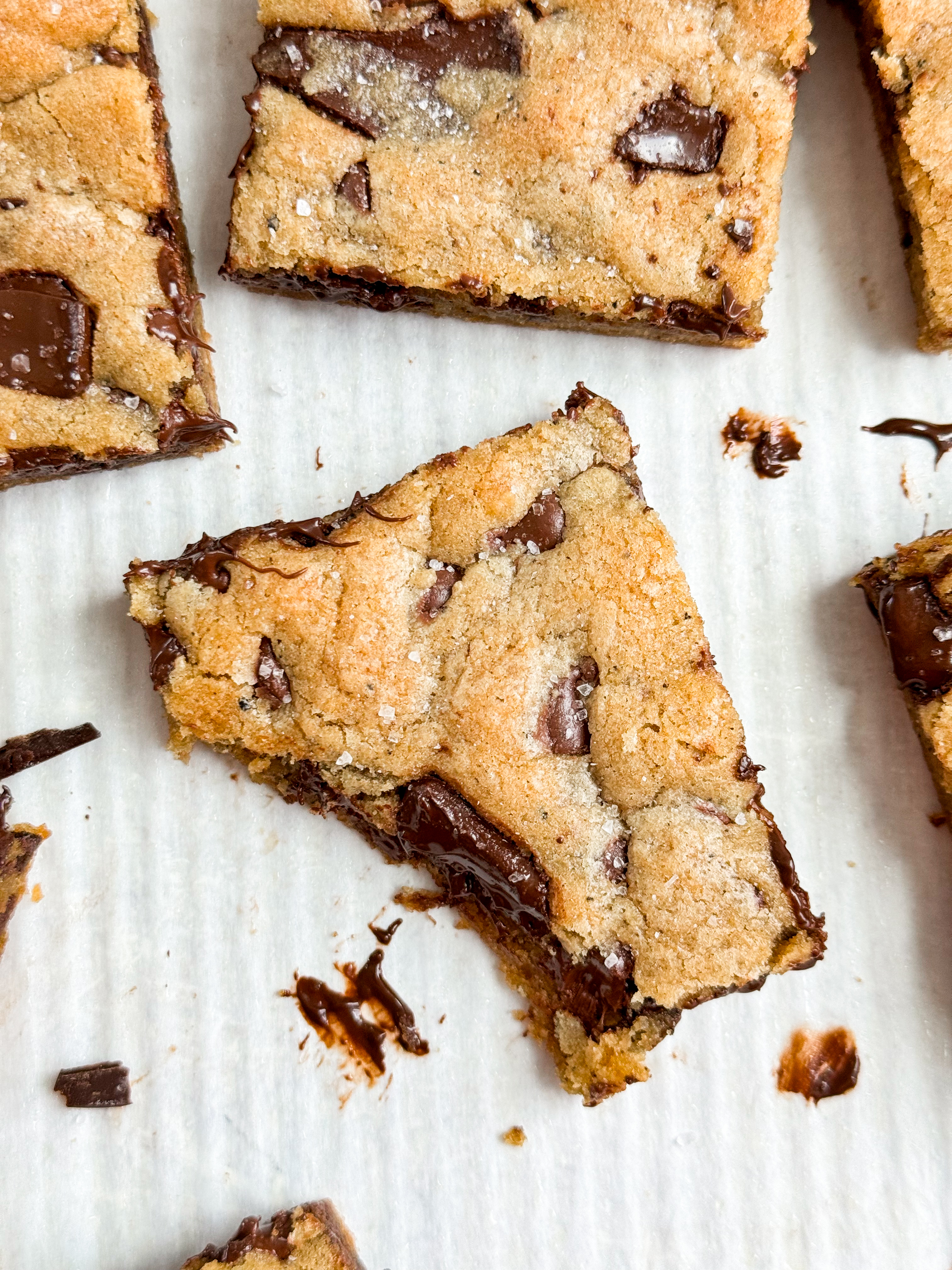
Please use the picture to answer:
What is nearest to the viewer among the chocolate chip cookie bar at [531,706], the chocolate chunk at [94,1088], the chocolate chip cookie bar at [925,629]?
the chocolate chip cookie bar at [531,706]

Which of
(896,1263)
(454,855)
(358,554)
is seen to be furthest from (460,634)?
(896,1263)

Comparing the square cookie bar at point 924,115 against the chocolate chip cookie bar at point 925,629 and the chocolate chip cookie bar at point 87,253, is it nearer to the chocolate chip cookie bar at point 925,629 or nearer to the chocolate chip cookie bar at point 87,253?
the chocolate chip cookie bar at point 925,629

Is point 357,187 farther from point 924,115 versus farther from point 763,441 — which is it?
point 924,115

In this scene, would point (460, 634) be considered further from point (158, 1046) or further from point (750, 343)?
point (158, 1046)

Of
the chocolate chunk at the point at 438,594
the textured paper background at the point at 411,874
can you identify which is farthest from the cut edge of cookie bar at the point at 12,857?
the chocolate chunk at the point at 438,594

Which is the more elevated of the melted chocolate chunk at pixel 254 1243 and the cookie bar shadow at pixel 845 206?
the cookie bar shadow at pixel 845 206

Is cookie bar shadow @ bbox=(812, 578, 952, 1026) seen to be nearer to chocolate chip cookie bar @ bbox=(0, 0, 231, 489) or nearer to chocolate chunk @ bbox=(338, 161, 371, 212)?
chocolate chunk @ bbox=(338, 161, 371, 212)
